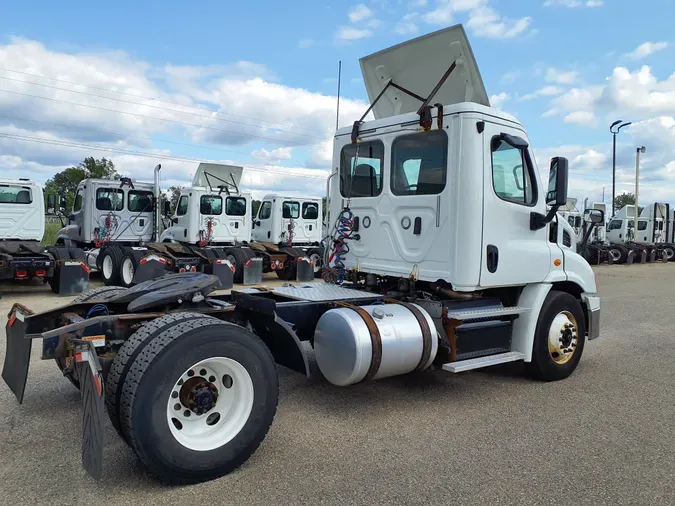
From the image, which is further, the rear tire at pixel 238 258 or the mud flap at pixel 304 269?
the mud flap at pixel 304 269

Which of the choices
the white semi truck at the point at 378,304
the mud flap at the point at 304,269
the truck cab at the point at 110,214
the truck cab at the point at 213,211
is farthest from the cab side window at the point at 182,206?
the white semi truck at the point at 378,304

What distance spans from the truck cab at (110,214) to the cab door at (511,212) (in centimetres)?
1224

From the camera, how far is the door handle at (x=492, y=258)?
16.6 feet

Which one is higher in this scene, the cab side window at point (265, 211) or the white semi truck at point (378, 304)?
the cab side window at point (265, 211)

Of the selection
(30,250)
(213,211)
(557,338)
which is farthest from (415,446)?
(213,211)

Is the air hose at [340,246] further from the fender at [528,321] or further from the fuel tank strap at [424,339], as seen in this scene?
the fender at [528,321]

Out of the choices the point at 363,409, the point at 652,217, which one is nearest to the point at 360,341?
the point at 363,409

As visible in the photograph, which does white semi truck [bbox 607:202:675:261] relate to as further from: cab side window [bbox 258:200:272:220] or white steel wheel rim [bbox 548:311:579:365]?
white steel wheel rim [bbox 548:311:579:365]

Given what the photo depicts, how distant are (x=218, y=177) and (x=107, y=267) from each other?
4.33 metres

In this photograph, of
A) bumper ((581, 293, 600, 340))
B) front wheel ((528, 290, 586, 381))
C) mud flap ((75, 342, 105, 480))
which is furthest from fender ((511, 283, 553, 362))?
mud flap ((75, 342, 105, 480))

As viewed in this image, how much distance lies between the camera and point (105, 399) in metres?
3.32

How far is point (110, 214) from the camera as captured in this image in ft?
48.9

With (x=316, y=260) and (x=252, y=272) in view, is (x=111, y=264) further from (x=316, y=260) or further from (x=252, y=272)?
(x=316, y=260)

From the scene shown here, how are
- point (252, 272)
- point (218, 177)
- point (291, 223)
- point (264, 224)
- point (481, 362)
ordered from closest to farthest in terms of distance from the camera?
point (481, 362) < point (252, 272) < point (218, 177) < point (291, 223) < point (264, 224)
